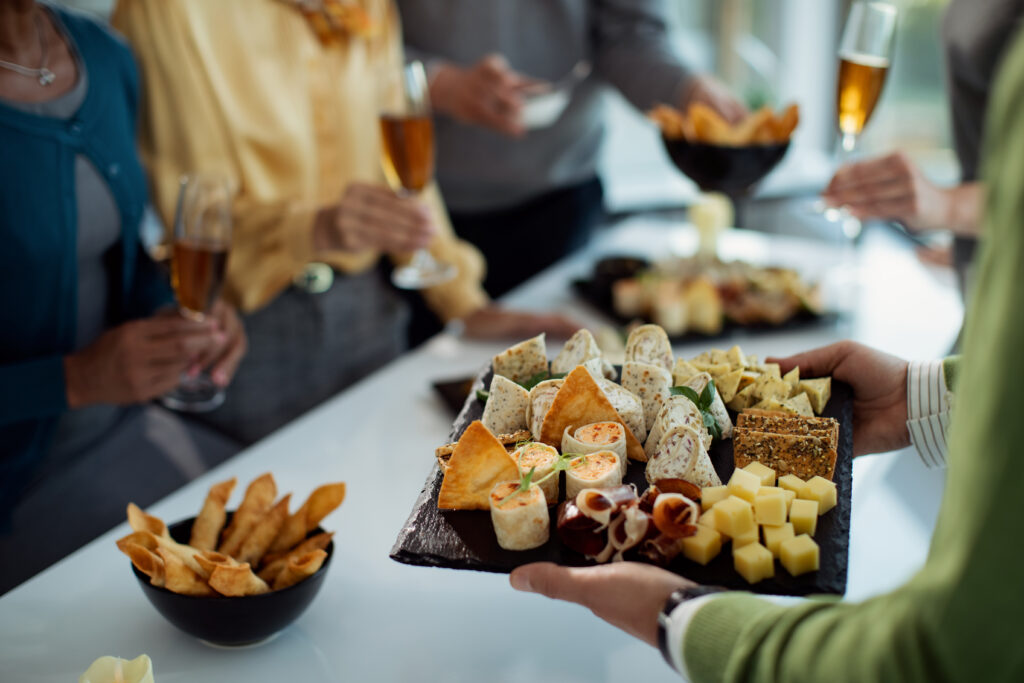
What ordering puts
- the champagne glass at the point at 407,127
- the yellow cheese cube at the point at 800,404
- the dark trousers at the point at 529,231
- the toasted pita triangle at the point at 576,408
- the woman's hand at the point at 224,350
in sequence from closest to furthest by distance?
the toasted pita triangle at the point at 576,408, the yellow cheese cube at the point at 800,404, the champagne glass at the point at 407,127, the woman's hand at the point at 224,350, the dark trousers at the point at 529,231

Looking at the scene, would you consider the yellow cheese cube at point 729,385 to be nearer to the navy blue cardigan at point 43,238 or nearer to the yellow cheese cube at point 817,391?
the yellow cheese cube at point 817,391

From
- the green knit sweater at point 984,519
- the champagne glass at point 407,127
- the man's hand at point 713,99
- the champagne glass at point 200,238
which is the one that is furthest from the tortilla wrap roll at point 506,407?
the man's hand at point 713,99

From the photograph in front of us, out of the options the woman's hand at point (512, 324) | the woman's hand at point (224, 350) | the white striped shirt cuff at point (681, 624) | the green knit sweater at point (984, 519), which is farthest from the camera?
the woman's hand at point (512, 324)

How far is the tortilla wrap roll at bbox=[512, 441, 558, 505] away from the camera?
854mm

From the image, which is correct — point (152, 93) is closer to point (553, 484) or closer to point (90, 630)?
point (90, 630)

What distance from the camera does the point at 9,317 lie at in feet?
4.91

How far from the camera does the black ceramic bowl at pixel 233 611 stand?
938mm

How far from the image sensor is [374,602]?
1.10m

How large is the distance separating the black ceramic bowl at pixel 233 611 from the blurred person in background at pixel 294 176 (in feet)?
2.95

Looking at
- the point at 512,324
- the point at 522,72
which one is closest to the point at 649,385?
the point at 512,324

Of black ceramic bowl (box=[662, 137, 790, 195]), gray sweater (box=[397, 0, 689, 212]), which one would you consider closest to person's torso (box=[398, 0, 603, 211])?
gray sweater (box=[397, 0, 689, 212])

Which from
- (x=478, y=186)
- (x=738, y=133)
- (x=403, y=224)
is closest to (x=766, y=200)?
(x=478, y=186)

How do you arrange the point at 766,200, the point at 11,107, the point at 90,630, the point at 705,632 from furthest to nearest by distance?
the point at 766,200
the point at 11,107
the point at 90,630
the point at 705,632

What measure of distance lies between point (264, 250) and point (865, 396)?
4.07 feet
